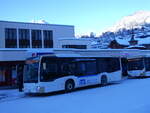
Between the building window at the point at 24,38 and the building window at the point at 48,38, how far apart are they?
354cm

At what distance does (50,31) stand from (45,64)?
34104 mm

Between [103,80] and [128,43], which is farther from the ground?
[128,43]

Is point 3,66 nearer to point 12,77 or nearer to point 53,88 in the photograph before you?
point 12,77

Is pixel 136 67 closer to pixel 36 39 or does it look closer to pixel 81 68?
pixel 81 68

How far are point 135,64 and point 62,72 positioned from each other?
47.1 ft

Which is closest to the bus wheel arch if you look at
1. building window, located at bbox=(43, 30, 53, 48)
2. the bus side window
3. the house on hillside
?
the bus side window

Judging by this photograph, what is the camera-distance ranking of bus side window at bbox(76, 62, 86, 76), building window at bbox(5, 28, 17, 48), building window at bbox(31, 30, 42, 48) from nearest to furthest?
bus side window at bbox(76, 62, 86, 76) < building window at bbox(5, 28, 17, 48) < building window at bbox(31, 30, 42, 48)

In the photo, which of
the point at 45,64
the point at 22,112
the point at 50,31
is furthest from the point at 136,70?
the point at 50,31

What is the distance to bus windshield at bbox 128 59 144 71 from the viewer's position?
1239 inches

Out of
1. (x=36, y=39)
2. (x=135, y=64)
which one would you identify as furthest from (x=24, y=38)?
(x=135, y=64)

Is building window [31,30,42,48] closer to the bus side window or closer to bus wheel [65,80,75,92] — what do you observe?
the bus side window

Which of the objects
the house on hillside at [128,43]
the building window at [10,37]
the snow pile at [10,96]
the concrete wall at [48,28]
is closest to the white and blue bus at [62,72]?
the snow pile at [10,96]

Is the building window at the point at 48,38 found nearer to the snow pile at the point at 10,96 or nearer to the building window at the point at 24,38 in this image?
the building window at the point at 24,38

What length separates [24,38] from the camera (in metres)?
48.8
